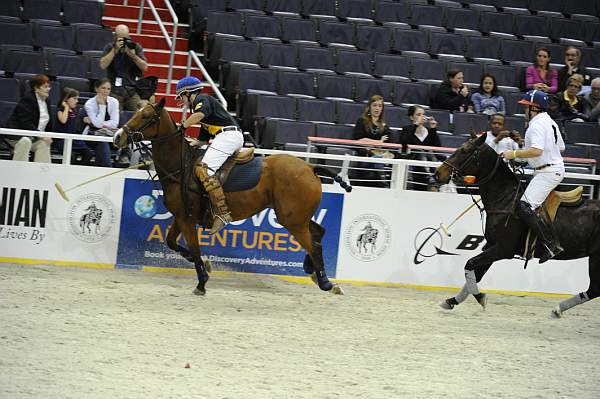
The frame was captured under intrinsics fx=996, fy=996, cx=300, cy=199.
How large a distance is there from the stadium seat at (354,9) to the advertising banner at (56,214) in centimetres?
790

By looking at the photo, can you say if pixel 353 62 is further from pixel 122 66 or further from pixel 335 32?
pixel 122 66

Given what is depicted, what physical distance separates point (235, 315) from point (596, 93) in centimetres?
964

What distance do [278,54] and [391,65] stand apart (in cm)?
209

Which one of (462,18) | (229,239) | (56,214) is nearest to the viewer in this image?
(56,214)

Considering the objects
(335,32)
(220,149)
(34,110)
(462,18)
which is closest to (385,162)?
(220,149)

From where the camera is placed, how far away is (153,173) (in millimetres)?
12828

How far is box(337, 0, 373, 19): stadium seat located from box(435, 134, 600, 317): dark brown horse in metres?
8.20

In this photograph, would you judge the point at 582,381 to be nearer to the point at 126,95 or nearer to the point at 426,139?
the point at 426,139

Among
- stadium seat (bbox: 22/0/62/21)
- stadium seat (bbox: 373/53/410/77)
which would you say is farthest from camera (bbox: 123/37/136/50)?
stadium seat (bbox: 373/53/410/77)

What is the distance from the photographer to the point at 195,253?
11609mm

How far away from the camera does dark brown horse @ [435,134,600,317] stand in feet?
37.7

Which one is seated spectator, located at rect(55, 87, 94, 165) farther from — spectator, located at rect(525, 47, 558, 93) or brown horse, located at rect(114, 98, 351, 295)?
spectator, located at rect(525, 47, 558, 93)

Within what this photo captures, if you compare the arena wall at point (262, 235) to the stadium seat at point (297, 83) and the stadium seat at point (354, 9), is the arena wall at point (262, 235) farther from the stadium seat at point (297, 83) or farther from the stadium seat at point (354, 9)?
the stadium seat at point (354, 9)

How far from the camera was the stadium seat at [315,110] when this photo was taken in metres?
16.0
